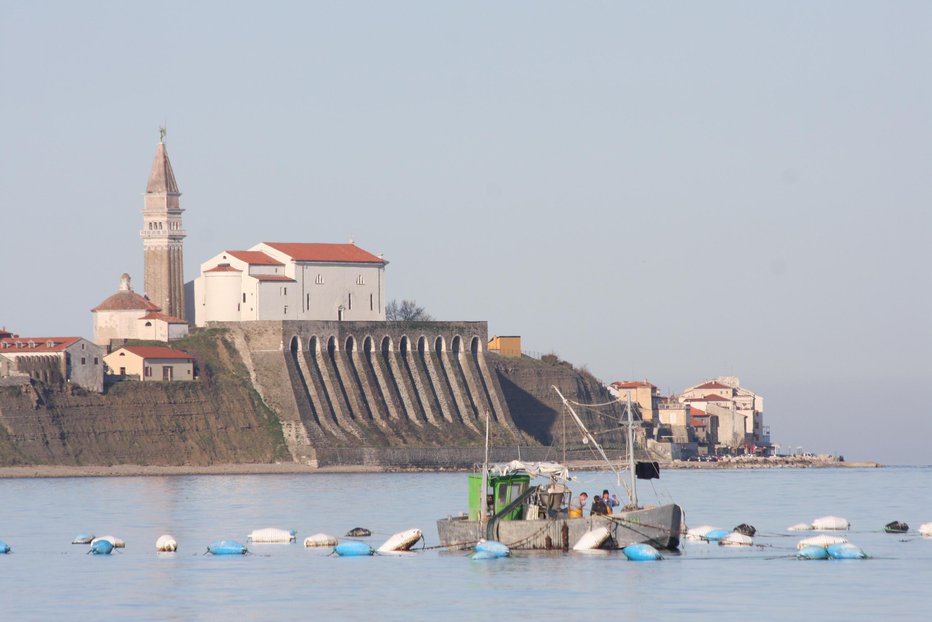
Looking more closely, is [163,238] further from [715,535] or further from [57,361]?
[715,535]

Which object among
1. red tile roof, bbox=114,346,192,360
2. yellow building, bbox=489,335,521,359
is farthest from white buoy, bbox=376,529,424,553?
yellow building, bbox=489,335,521,359

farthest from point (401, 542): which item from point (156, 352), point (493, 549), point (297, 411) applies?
point (156, 352)

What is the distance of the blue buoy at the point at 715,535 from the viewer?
206ft

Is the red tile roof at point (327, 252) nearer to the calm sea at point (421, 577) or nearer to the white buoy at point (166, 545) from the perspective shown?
the calm sea at point (421, 577)

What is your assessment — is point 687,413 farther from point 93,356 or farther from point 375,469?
point 93,356

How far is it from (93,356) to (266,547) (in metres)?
75.6

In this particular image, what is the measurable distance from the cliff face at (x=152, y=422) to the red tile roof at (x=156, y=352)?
1932mm

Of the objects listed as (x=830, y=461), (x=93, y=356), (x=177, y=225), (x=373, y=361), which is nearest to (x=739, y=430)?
(x=830, y=461)

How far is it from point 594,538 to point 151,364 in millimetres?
88522

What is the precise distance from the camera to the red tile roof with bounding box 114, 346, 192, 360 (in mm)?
140125

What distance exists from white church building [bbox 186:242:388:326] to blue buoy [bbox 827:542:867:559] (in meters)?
94.4

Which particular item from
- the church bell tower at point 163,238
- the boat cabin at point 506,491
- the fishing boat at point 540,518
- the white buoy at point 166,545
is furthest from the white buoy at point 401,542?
the church bell tower at point 163,238

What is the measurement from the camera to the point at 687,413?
189 meters

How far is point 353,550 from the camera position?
193ft
